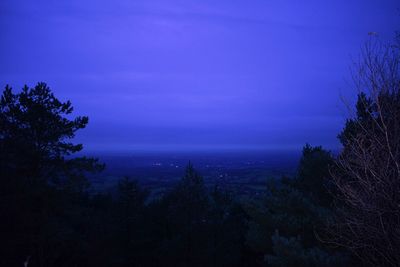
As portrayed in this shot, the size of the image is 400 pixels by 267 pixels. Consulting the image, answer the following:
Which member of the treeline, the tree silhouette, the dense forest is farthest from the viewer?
the tree silhouette

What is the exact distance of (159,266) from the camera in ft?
52.5

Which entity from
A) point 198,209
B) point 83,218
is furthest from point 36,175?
point 198,209

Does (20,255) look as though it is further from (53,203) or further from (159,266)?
(159,266)

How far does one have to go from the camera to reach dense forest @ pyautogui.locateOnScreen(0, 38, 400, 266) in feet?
15.2

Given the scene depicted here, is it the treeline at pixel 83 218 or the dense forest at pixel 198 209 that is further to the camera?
the treeline at pixel 83 218

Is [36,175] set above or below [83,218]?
above

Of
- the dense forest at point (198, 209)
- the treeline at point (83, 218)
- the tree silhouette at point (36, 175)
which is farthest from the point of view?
the tree silhouette at point (36, 175)

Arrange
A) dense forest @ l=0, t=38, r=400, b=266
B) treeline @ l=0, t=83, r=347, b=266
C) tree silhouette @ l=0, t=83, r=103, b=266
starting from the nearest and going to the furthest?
dense forest @ l=0, t=38, r=400, b=266 < treeline @ l=0, t=83, r=347, b=266 < tree silhouette @ l=0, t=83, r=103, b=266

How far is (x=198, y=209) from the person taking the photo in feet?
54.9

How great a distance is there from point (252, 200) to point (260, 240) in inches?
55.5

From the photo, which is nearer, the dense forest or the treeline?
the dense forest

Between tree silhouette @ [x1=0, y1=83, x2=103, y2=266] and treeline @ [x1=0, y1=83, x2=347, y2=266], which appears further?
tree silhouette @ [x1=0, y1=83, x2=103, y2=266]

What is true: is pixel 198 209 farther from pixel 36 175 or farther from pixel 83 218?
pixel 36 175

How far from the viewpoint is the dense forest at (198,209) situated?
462 centimetres
